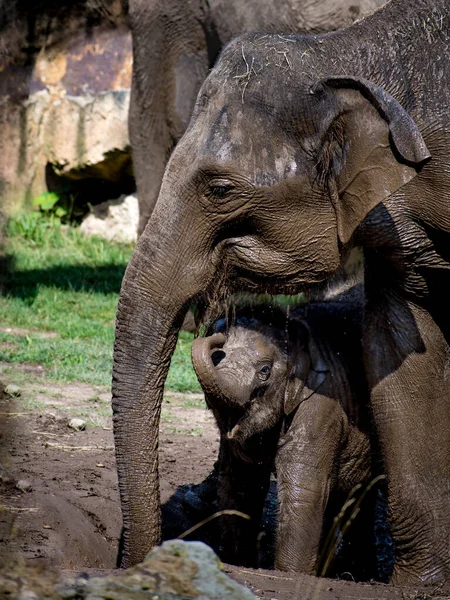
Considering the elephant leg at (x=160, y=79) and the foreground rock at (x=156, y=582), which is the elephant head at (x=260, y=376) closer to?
the foreground rock at (x=156, y=582)

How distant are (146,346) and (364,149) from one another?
1.14m

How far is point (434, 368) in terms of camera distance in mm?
5211

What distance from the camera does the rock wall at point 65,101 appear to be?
1316cm

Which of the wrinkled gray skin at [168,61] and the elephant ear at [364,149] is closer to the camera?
the elephant ear at [364,149]

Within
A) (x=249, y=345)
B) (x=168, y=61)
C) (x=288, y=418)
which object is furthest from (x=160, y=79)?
(x=288, y=418)

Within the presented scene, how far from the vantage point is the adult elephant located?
4.49 m

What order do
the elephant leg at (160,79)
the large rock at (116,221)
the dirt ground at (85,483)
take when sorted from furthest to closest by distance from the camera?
the large rock at (116,221) < the elephant leg at (160,79) < the dirt ground at (85,483)

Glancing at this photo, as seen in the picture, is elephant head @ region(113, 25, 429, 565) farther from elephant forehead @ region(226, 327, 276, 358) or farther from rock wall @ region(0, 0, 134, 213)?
rock wall @ region(0, 0, 134, 213)

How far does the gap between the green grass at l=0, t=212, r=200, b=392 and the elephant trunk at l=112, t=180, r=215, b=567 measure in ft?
11.7

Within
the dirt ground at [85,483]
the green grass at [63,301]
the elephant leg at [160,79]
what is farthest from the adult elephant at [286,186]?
the elephant leg at [160,79]

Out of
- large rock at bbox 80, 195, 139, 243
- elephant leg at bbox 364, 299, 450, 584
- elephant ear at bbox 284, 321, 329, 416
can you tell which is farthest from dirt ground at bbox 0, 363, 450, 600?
large rock at bbox 80, 195, 139, 243

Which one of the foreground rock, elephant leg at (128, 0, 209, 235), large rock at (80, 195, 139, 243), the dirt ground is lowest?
the dirt ground

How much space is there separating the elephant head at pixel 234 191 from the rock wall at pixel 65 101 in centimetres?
823

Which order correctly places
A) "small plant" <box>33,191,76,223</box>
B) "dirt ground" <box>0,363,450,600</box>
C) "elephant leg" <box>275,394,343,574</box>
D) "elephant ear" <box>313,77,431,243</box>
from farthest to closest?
1. "small plant" <box>33,191,76,223</box>
2. "elephant leg" <box>275,394,343,574</box>
3. "dirt ground" <box>0,363,450,600</box>
4. "elephant ear" <box>313,77,431,243</box>
